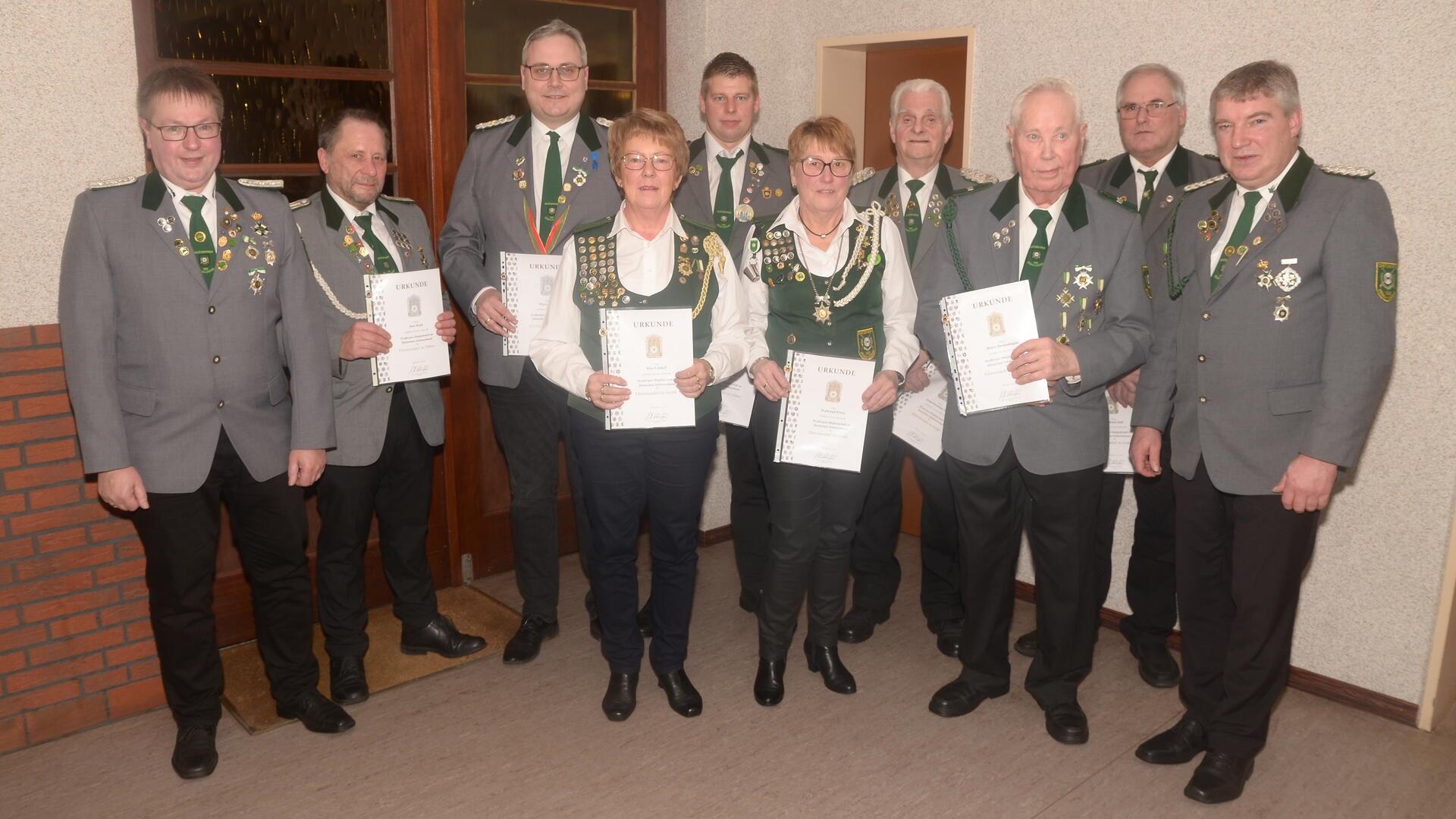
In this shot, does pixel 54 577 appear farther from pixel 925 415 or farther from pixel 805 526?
pixel 925 415

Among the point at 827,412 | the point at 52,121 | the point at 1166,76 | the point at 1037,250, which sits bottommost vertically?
the point at 827,412

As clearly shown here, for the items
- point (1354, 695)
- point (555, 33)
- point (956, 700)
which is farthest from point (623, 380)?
point (1354, 695)

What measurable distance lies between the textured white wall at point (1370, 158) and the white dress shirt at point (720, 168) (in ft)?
3.70

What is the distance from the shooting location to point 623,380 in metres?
2.92

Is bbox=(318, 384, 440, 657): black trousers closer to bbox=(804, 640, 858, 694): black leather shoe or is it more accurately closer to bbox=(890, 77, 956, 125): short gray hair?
bbox=(804, 640, 858, 694): black leather shoe

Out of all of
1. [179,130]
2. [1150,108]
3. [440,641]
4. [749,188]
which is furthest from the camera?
[749,188]

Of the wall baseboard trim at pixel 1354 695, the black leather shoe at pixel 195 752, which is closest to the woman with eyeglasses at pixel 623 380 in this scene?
the black leather shoe at pixel 195 752

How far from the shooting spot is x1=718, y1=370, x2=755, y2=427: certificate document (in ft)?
11.8

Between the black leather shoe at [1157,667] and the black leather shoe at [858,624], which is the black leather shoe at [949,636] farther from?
the black leather shoe at [1157,667]

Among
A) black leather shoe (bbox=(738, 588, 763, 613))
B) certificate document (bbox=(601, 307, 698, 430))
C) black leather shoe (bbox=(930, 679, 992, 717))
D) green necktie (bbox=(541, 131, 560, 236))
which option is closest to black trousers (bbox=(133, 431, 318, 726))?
certificate document (bbox=(601, 307, 698, 430))

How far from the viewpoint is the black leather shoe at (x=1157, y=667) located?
3.52 metres

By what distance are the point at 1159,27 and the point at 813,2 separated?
61.4 inches

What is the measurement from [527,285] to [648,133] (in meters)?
0.74

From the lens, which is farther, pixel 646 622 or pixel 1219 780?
pixel 646 622
